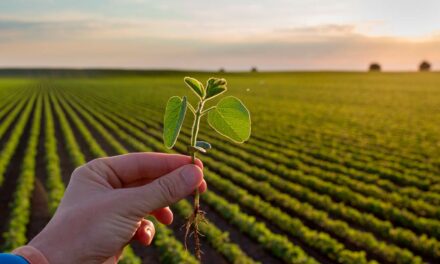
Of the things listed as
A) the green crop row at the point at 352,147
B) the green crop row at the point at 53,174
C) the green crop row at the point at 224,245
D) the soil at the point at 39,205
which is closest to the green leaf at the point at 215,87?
the green crop row at the point at 224,245

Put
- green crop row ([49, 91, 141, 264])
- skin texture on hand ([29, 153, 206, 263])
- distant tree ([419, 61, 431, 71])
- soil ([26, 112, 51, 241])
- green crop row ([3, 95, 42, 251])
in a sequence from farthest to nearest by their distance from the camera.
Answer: distant tree ([419, 61, 431, 71]) < soil ([26, 112, 51, 241]) < green crop row ([3, 95, 42, 251]) < green crop row ([49, 91, 141, 264]) < skin texture on hand ([29, 153, 206, 263])

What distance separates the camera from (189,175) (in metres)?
1.60

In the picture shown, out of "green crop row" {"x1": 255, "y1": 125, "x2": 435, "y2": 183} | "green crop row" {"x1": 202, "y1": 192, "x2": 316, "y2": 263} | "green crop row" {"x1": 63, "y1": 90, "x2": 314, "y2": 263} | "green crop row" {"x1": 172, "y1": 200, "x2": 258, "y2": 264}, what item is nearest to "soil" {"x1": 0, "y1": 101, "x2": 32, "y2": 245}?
"green crop row" {"x1": 63, "y1": 90, "x2": 314, "y2": 263}

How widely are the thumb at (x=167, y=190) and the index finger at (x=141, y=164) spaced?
10.3 inches

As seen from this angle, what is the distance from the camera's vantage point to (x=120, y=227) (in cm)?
171

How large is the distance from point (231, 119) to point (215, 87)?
0.12 meters

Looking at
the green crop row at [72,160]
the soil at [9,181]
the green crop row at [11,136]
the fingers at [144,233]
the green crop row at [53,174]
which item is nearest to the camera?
the fingers at [144,233]

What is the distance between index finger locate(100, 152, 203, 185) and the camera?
75.9 inches

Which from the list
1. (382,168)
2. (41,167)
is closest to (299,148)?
(382,168)

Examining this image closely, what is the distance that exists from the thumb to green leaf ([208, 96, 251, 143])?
265 mm

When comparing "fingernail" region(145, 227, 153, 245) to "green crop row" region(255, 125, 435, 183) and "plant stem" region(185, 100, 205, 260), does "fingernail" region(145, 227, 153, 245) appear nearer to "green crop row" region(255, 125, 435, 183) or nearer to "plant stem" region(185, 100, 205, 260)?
"plant stem" region(185, 100, 205, 260)

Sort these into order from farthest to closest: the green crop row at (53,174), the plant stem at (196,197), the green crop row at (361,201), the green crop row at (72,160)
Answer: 1. the green crop row at (53,174)
2. the green crop row at (361,201)
3. the green crop row at (72,160)
4. the plant stem at (196,197)

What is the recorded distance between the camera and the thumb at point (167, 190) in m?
1.60

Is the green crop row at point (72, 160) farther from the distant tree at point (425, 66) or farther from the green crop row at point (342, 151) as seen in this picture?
the distant tree at point (425, 66)
